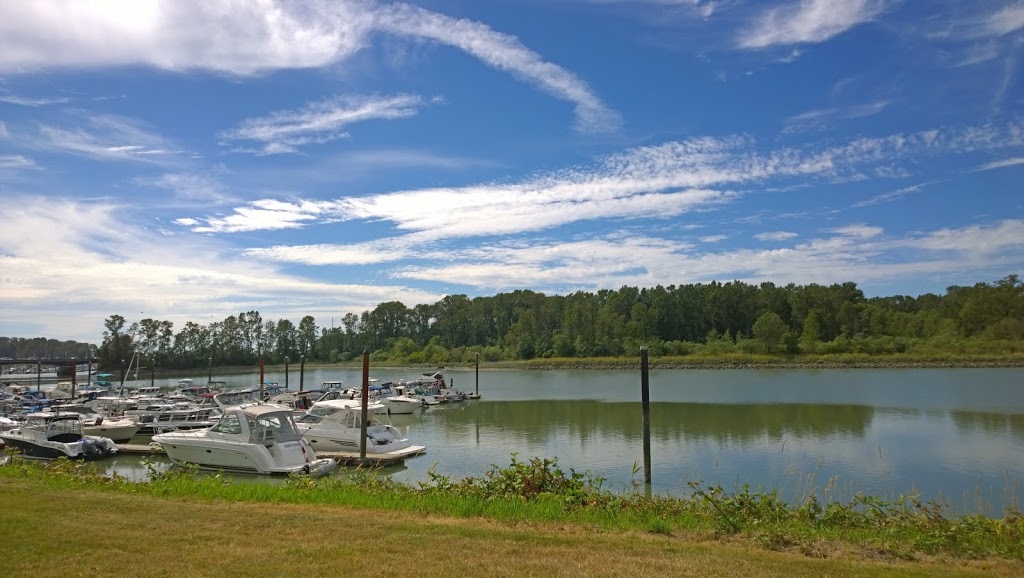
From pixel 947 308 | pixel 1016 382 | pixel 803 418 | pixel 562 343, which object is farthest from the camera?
pixel 562 343

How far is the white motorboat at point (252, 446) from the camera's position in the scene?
21.9m

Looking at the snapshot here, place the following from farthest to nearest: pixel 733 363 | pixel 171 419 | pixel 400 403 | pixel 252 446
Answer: pixel 733 363, pixel 400 403, pixel 171 419, pixel 252 446

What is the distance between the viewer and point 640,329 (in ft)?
409

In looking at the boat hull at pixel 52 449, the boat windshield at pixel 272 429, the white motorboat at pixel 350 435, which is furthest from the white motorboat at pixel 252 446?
the boat hull at pixel 52 449

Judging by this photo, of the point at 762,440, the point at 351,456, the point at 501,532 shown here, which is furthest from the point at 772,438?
the point at 501,532

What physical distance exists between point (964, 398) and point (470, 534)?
48073 mm

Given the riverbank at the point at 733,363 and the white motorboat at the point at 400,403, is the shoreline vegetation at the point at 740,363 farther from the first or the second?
the white motorboat at the point at 400,403

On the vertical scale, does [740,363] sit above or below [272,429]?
below

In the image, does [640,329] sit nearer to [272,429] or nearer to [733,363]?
[733,363]

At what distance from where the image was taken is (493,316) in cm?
15825

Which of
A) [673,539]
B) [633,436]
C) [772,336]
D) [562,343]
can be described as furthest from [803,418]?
[562,343]

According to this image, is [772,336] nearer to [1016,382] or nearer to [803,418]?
[1016,382]

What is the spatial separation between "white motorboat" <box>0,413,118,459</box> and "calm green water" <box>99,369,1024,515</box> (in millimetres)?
1463

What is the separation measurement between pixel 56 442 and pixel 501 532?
24.1m
